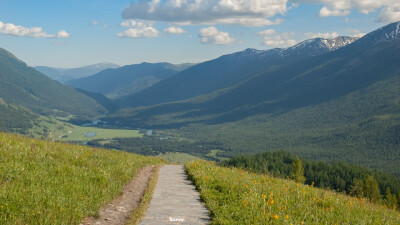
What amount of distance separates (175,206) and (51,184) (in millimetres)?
4563

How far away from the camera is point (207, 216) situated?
11.9 meters

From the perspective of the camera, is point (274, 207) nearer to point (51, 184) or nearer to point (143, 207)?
point (143, 207)

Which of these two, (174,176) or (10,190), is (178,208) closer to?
(10,190)

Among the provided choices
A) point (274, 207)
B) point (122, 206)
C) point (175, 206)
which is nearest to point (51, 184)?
point (122, 206)

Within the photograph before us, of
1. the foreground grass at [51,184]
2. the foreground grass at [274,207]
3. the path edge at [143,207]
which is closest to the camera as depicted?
the foreground grass at [51,184]

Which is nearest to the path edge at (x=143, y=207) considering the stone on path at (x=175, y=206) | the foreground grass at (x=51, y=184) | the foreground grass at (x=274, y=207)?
the stone on path at (x=175, y=206)

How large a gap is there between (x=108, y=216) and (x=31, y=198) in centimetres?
251

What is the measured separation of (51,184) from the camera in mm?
12320

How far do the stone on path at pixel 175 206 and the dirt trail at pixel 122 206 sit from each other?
70cm

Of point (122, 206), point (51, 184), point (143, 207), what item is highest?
point (51, 184)

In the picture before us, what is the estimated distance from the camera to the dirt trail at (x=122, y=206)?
11.1 meters

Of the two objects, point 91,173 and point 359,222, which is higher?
point 91,173

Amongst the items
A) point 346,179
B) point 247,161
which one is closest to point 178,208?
point 247,161

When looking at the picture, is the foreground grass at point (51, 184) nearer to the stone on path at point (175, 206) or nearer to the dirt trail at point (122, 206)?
the dirt trail at point (122, 206)
